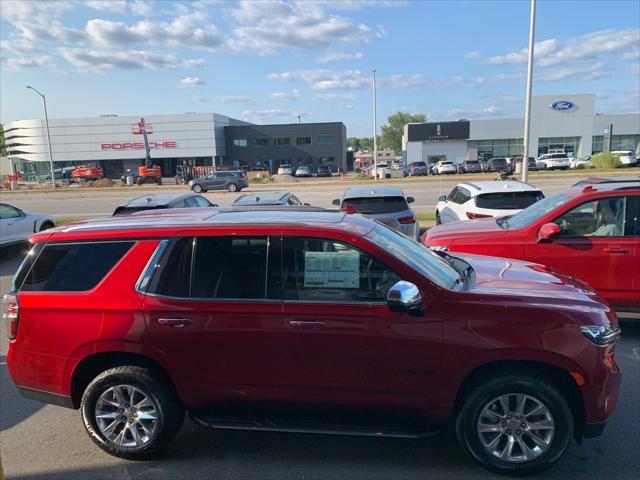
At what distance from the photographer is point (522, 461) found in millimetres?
3188

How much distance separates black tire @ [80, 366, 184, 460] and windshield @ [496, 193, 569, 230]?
4642 millimetres

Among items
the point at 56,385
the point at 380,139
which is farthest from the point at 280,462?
the point at 380,139

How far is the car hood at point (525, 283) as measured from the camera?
3275 mm

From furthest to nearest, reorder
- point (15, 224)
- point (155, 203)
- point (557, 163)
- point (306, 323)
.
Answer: point (557, 163), point (15, 224), point (155, 203), point (306, 323)

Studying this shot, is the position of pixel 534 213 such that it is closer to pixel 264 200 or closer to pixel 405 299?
pixel 405 299

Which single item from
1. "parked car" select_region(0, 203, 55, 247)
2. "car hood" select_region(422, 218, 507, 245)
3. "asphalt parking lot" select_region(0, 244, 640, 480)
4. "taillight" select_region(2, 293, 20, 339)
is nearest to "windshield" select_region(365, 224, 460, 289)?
"asphalt parking lot" select_region(0, 244, 640, 480)

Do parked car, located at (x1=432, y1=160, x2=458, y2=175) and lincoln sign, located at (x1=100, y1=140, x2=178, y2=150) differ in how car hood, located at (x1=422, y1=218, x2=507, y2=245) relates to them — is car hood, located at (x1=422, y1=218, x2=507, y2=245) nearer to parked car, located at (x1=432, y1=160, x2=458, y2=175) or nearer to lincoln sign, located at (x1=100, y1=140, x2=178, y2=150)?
parked car, located at (x1=432, y1=160, x2=458, y2=175)

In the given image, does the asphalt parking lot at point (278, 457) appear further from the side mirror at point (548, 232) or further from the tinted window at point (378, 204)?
the tinted window at point (378, 204)

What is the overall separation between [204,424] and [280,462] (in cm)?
61

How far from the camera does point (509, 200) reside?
911 cm

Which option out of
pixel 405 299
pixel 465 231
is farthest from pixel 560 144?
pixel 405 299

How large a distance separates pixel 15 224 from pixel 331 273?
11.5m

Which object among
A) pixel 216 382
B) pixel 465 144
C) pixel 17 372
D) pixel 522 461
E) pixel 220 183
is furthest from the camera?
pixel 465 144

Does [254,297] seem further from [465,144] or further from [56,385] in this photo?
[465,144]
